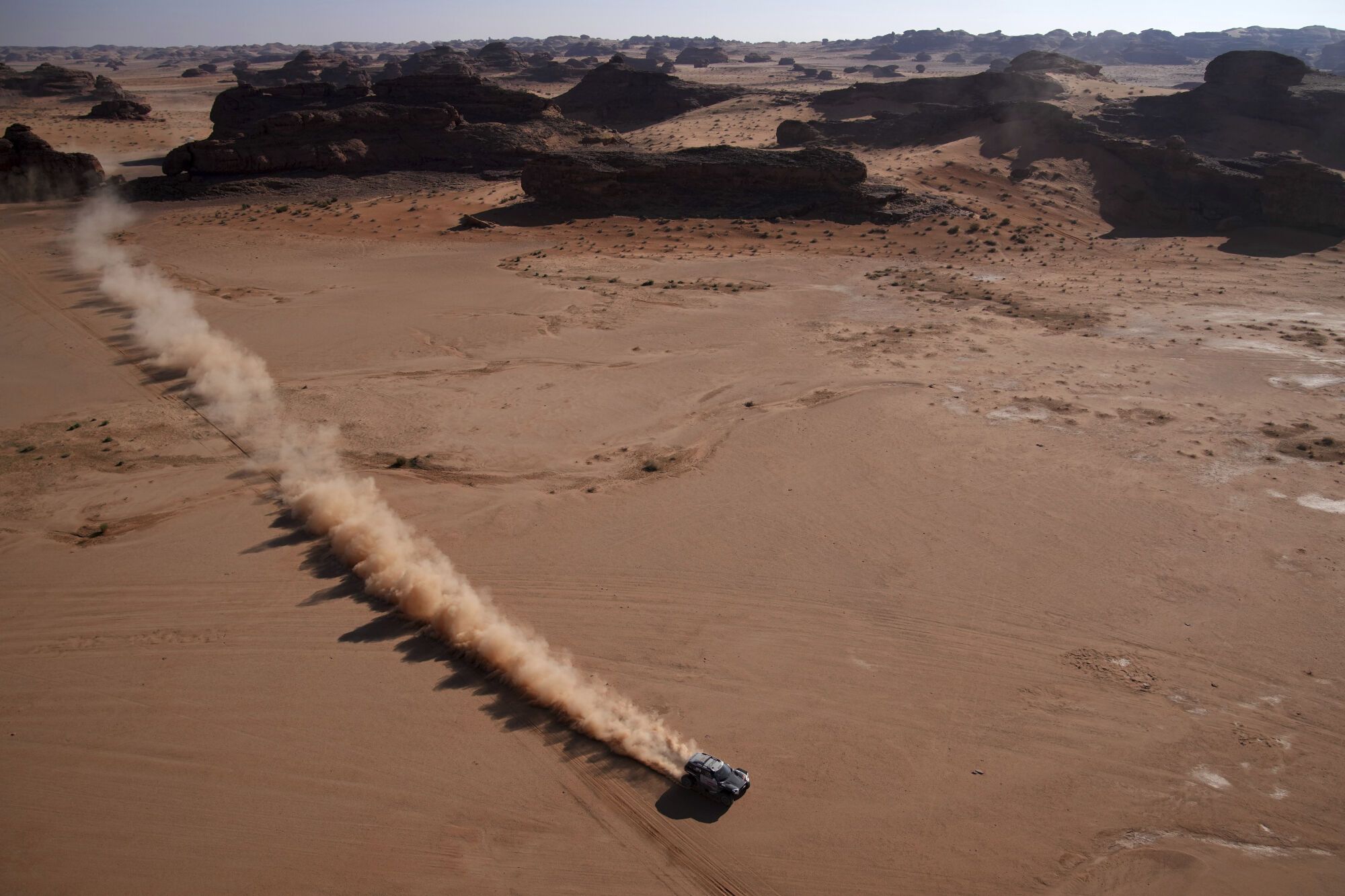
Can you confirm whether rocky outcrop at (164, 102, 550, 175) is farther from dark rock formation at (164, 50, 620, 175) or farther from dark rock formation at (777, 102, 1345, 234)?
dark rock formation at (777, 102, 1345, 234)

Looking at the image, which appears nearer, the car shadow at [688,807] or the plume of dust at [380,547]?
the car shadow at [688,807]

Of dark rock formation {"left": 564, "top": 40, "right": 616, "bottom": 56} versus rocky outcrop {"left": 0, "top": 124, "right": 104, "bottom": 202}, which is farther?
dark rock formation {"left": 564, "top": 40, "right": 616, "bottom": 56}

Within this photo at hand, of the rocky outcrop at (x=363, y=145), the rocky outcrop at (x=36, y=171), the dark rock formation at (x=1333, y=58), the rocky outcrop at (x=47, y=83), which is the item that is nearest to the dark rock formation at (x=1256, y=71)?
the rocky outcrop at (x=363, y=145)

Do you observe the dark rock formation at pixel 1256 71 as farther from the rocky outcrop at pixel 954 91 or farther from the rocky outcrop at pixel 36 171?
the rocky outcrop at pixel 36 171

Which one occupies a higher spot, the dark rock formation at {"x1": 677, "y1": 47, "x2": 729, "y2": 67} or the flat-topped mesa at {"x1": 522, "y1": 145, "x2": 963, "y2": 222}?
the dark rock formation at {"x1": 677, "y1": 47, "x2": 729, "y2": 67}

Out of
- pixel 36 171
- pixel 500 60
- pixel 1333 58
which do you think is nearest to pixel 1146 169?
pixel 36 171

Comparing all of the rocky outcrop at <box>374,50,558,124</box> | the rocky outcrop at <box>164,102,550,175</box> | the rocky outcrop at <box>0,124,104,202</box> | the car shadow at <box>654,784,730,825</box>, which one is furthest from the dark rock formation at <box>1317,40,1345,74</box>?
the car shadow at <box>654,784,730,825</box>

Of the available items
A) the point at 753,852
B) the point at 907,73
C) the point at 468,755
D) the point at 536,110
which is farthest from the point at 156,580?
the point at 907,73
